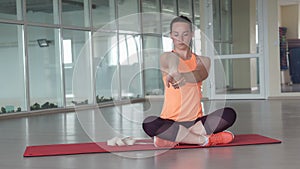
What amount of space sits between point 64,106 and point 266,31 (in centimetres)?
428

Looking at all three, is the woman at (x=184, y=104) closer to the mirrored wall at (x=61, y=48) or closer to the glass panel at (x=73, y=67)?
the mirrored wall at (x=61, y=48)

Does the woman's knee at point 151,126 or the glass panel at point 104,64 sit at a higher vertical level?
the glass panel at point 104,64

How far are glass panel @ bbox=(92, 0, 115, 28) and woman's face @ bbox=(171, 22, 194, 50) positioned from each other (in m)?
5.93

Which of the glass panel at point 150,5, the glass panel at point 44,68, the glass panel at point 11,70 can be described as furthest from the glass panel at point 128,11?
the glass panel at point 11,70

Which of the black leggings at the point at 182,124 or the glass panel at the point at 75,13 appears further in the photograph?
the glass panel at the point at 75,13

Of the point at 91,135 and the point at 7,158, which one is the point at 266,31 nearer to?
the point at 91,135

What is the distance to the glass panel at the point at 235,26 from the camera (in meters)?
9.28

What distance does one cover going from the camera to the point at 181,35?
3336 mm

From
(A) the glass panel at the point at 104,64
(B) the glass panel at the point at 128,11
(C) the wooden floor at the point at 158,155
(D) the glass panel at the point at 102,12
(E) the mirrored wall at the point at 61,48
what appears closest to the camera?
(C) the wooden floor at the point at 158,155

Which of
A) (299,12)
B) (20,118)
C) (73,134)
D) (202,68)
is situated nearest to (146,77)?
(299,12)

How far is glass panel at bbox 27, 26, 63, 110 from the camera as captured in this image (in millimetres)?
7582

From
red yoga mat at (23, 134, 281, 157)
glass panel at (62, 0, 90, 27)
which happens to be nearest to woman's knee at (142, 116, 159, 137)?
red yoga mat at (23, 134, 281, 157)

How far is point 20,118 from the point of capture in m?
6.82

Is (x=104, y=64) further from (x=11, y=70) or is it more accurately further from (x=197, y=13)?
(x=197, y=13)
